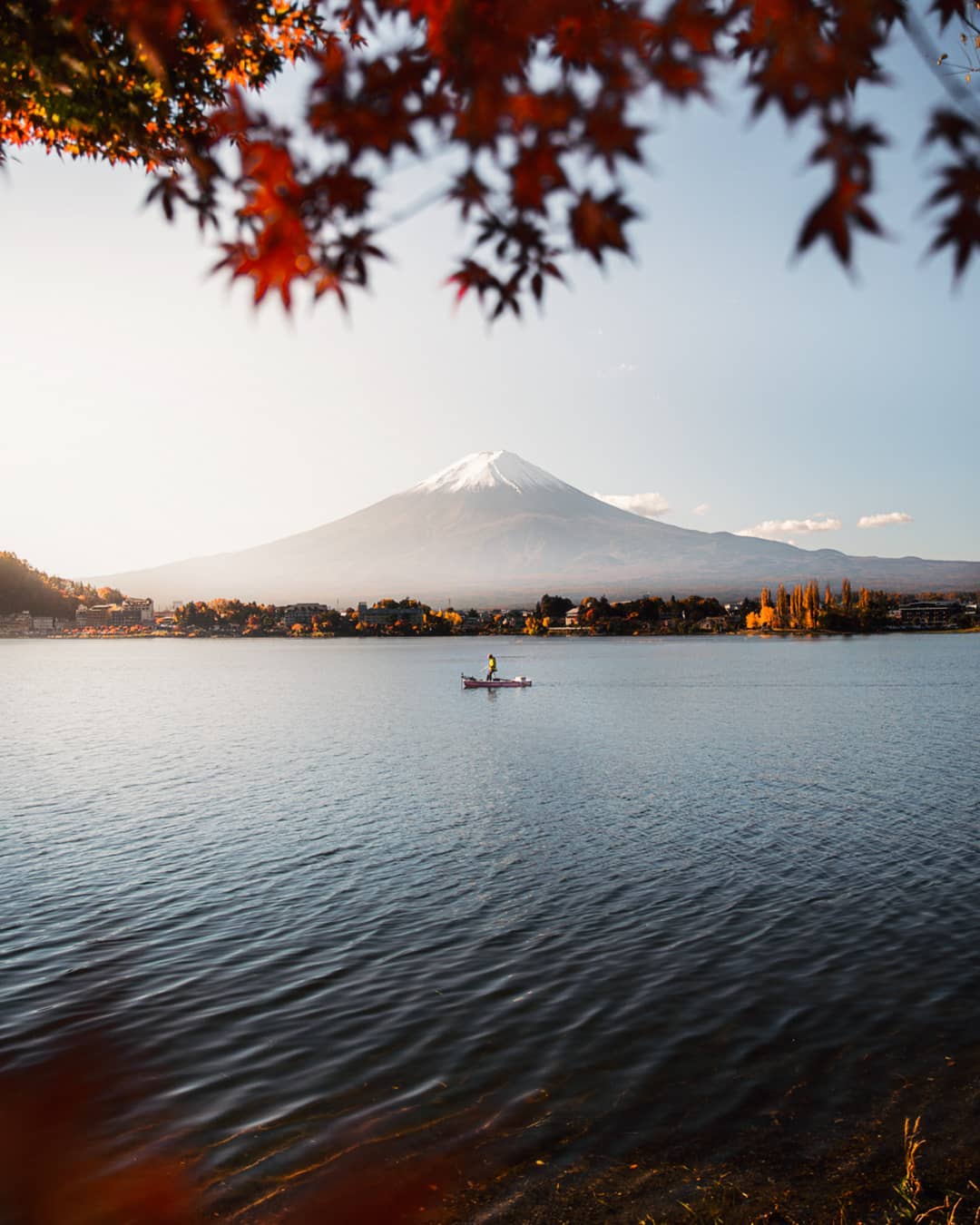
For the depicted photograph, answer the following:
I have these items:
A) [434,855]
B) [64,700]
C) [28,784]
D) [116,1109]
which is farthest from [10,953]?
[64,700]

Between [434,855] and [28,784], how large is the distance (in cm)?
1862

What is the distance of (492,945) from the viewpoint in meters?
14.6

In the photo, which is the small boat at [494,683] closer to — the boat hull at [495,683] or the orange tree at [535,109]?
the boat hull at [495,683]

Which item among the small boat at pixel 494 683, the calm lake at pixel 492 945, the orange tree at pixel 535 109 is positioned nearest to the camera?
the orange tree at pixel 535 109

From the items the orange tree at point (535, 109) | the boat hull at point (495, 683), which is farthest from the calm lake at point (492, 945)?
the boat hull at point (495, 683)

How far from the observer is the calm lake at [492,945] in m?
9.33

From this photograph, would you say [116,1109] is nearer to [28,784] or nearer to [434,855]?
[434,855]

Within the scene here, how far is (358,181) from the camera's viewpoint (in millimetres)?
3793

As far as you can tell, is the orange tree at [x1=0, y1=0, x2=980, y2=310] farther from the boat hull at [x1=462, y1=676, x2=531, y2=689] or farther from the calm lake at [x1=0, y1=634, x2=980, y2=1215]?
the boat hull at [x1=462, y1=676, x2=531, y2=689]

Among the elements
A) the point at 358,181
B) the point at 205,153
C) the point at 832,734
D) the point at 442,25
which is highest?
the point at 205,153

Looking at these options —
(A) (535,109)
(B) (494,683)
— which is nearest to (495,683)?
(B) (494,683)

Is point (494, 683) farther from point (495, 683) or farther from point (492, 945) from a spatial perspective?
point (492, 945)

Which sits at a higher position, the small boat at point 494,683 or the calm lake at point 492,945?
the calm lake at point 492,945

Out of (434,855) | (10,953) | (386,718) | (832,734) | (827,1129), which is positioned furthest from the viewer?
(386,718)
